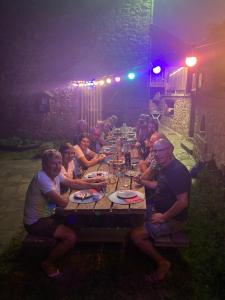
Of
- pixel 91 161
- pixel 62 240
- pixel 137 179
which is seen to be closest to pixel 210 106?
pixel 91 161

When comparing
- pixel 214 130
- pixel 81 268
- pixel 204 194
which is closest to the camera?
pixel 81 268

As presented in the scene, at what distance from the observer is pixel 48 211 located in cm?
402

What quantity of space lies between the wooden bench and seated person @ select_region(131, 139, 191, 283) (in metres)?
0.07

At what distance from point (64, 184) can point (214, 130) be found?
5.79 meters

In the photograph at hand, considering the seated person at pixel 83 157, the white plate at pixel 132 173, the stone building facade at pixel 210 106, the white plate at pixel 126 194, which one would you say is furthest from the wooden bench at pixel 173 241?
the stone building facade at pixel 210 106

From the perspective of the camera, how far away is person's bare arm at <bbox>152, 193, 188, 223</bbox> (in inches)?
151

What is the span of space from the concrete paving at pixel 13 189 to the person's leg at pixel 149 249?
2.49m

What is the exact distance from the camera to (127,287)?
151 inches

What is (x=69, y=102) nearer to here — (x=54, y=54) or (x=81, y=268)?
(x=54, y=54)

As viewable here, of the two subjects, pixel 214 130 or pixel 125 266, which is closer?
pixel 125 266

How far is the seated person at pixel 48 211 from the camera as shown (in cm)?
388

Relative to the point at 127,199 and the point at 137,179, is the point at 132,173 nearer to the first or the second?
the point at 137,179

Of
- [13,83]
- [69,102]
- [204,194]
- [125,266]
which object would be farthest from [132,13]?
[125,266]

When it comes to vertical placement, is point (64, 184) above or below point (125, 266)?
above
